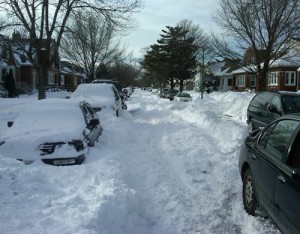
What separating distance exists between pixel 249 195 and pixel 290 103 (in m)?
6.63

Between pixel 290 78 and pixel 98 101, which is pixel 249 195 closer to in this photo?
pixel 98 101

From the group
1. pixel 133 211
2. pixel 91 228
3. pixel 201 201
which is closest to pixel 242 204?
pixel 201 201

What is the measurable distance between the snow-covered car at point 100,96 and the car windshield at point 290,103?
6991mm

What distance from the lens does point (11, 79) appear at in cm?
4459

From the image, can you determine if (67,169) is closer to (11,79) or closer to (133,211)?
(133,211)

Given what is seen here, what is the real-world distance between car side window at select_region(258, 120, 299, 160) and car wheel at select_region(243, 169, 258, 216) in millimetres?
539

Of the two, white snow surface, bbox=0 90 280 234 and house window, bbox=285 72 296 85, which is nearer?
white snow surface, bbox=0 90 280 234

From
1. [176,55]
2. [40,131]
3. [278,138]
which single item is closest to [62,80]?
[176,55]

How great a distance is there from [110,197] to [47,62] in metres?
19.4

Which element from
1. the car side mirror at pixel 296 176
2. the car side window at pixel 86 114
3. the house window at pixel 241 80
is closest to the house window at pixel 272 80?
the house window at pixel 241 80

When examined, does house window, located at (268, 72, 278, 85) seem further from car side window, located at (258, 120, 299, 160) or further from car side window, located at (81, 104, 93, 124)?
Result: car side window, located at (258, 120, 299, 160)

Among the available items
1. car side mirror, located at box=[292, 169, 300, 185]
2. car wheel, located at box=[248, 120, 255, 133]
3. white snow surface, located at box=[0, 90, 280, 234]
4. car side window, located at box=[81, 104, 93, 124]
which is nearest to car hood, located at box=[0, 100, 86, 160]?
car side window, located at box=[81, 104, 93, 124]

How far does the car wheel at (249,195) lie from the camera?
18.7 feet

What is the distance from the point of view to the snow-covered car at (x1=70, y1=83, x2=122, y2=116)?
54.6 feet
